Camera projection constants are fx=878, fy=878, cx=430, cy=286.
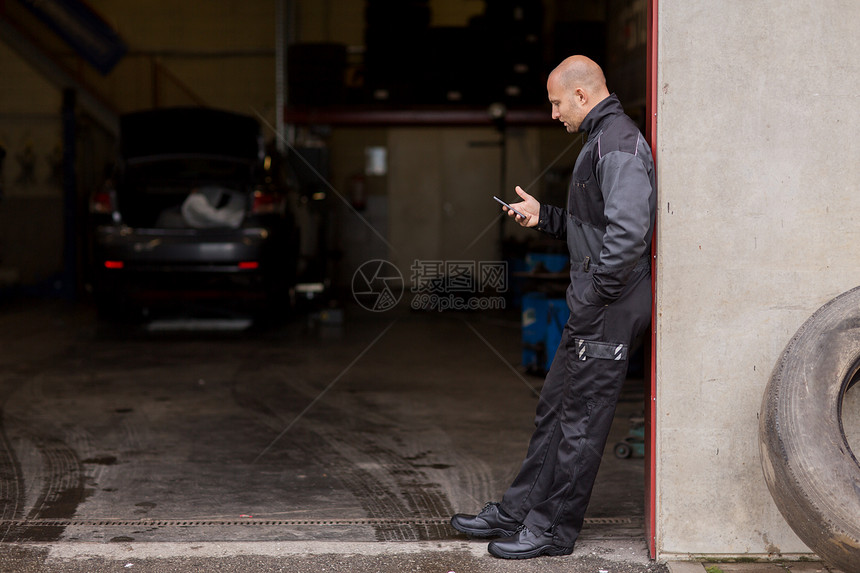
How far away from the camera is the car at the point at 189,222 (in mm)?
7512

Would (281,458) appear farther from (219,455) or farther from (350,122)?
(350,122)

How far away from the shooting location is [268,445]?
175 inches

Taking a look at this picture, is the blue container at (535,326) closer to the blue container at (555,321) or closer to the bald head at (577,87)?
the blue container at (555,321)


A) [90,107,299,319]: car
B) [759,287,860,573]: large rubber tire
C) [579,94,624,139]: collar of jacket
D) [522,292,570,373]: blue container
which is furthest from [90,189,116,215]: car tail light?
[759,287,860,573]: large rubber tire

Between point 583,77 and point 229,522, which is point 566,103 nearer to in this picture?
point 583,77

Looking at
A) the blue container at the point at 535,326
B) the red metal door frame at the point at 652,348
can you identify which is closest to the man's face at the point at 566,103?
the red metal door frame at the point at 652,348

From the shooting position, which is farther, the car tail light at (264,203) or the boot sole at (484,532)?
the car tail light at (264,203)

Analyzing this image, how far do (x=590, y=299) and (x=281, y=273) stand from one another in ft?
18.8

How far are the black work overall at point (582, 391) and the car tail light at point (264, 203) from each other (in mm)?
5271

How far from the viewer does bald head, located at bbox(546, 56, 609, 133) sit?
109 inches

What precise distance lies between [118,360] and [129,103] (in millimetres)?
7792

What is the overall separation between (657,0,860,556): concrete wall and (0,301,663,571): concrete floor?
406mm

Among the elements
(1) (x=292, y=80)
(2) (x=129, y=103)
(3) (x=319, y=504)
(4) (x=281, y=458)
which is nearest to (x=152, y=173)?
(1) (x=292, y=80)

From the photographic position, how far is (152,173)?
25.8 feet
